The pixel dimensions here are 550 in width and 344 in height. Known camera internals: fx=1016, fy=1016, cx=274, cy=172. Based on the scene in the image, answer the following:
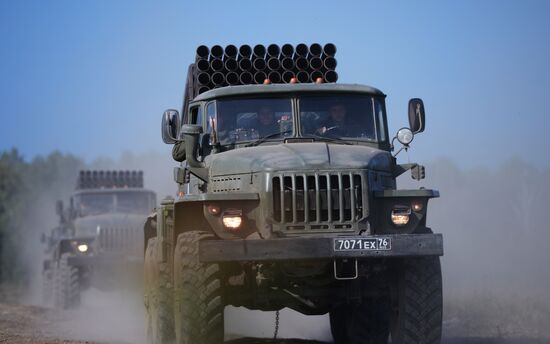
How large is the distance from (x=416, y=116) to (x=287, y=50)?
2.14 metres

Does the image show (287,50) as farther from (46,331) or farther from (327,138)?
(46,331)

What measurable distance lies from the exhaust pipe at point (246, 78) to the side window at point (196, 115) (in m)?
0.94

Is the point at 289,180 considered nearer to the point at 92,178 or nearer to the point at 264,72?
the point at 264,72

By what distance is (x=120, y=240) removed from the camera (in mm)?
20688

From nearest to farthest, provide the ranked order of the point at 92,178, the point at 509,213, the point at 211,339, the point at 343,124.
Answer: the point at 211,339 → the point at 343,124 → the point at 92,178 → the point at 509,213

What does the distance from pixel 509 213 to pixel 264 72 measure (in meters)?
35.9

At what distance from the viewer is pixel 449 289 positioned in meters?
21.5

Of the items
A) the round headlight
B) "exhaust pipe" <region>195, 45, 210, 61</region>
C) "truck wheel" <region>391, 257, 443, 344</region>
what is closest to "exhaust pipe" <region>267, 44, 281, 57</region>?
"exhaust pipe" <region>195, 45, 210, 61</region>

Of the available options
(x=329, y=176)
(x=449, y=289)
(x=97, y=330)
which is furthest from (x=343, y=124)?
(x=449, y=289)

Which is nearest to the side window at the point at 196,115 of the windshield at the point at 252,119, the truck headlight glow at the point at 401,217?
the windshield at the point at 252,119

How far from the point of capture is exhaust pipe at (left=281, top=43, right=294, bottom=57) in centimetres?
1191

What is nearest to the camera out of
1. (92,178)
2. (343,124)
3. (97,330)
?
(343,124)

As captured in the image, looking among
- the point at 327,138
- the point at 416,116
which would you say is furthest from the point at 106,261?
the point at 416,116

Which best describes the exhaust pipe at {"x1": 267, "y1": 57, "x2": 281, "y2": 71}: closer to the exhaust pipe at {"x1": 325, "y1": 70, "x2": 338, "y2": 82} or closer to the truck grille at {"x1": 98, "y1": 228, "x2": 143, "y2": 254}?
the exhaust pipe at {"x1": 325, "y1": 70, "x2": 338, "y2": 82}
